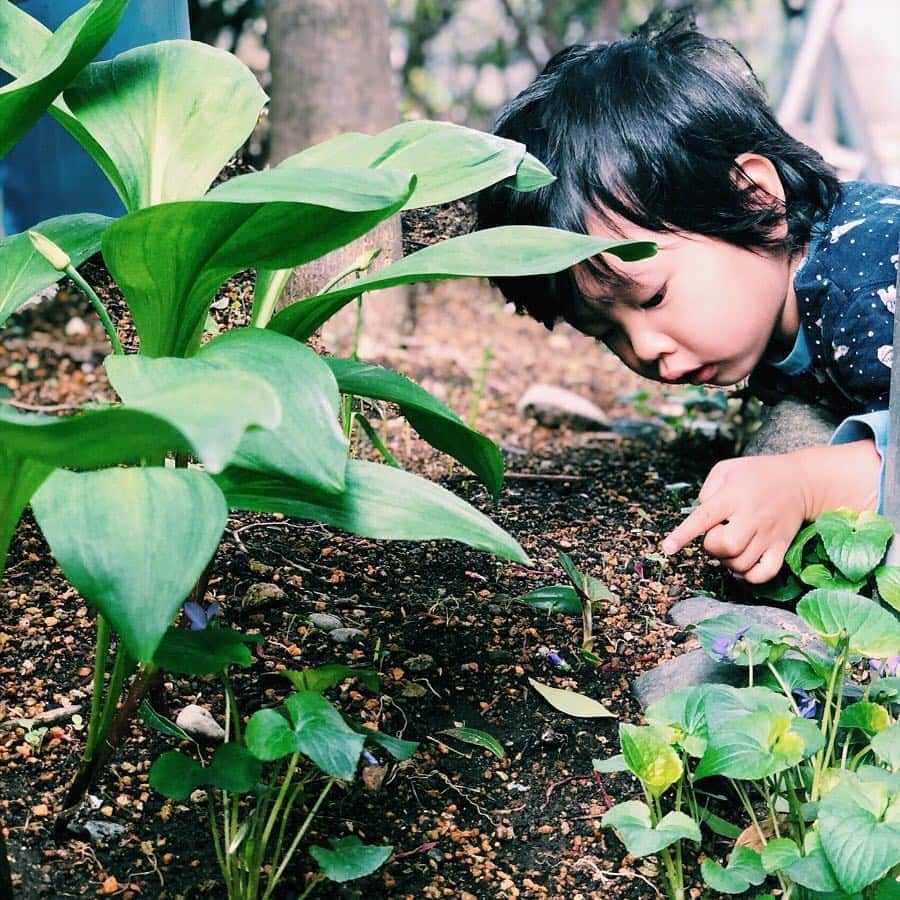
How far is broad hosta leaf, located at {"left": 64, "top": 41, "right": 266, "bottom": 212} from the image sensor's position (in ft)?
3.45

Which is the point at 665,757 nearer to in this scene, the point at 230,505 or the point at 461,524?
the point at 461,524

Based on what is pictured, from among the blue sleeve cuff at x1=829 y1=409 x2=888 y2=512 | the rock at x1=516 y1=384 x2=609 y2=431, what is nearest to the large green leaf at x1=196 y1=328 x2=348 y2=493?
the blue sleeve cuff at x1=829 y1=409 x2=888 y2=512

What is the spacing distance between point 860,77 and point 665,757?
11.2 ft

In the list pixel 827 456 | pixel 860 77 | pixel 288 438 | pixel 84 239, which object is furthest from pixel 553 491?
pixel 860 77

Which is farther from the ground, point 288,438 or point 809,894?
point 288,438

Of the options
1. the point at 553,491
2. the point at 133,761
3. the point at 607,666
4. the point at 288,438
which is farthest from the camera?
the point at 553,491

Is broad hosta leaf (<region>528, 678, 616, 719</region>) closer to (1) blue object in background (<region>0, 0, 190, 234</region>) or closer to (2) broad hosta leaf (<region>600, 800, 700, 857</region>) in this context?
(2) broad hosta leaf (<region>600, 800, 700, 857</region>)

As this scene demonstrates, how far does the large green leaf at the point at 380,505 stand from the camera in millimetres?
850

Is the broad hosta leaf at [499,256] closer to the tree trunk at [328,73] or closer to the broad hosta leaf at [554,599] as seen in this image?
the broad hosta leaf at [554,599]

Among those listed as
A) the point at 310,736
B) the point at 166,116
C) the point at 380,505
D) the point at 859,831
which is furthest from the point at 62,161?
the point at 859,831

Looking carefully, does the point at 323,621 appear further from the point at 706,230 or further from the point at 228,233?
the point at 706,230

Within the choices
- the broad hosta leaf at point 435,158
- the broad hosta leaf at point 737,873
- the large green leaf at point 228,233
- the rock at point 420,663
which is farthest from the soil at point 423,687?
the broad hosta leaf at point 435,158

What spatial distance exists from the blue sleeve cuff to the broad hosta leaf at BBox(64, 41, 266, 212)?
856 mm

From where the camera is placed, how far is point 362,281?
0.94 meters
